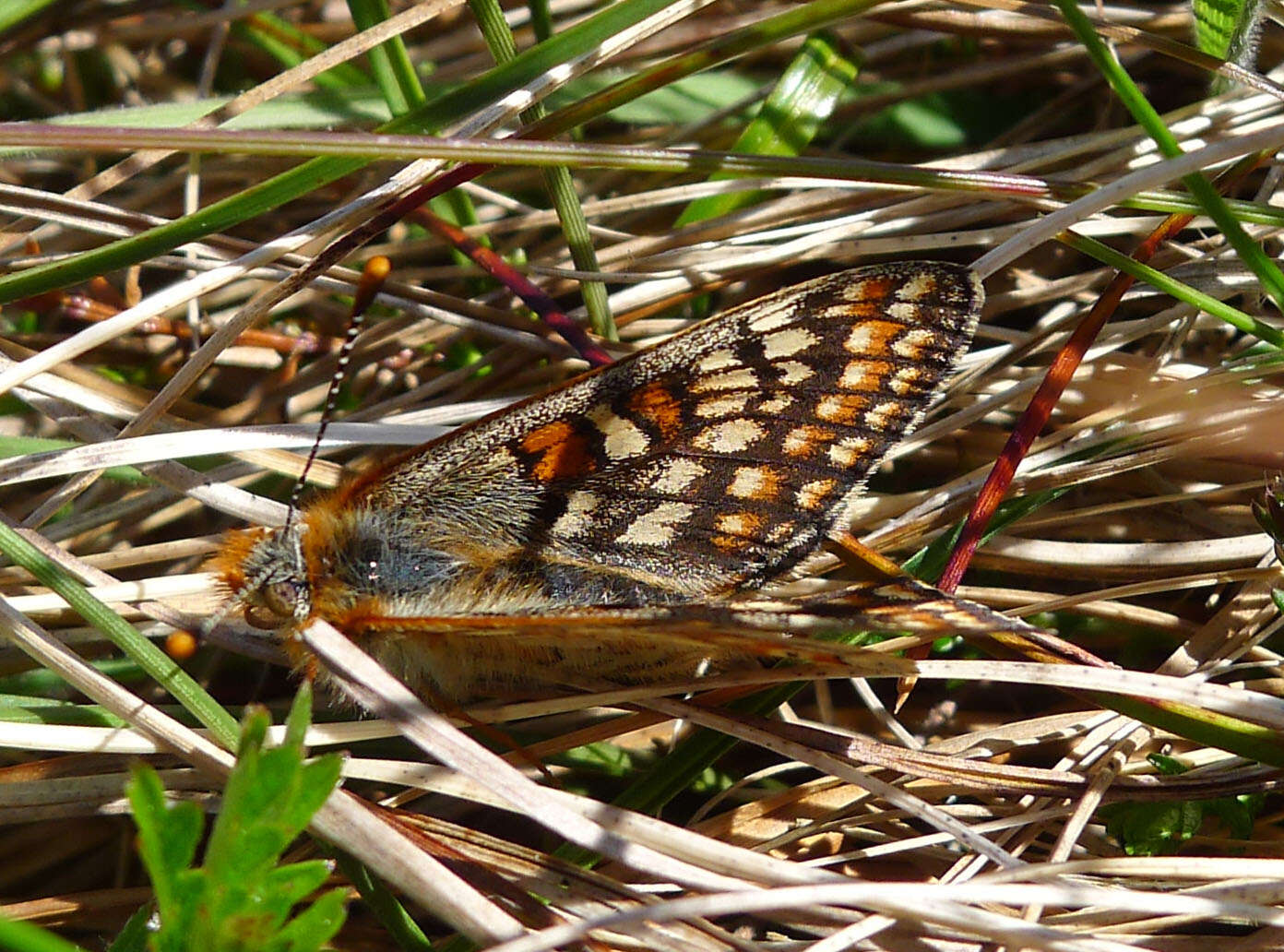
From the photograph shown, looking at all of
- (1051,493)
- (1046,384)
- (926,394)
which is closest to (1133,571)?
(1051,493)

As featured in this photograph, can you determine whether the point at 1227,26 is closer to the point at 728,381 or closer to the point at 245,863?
the point at 728,381

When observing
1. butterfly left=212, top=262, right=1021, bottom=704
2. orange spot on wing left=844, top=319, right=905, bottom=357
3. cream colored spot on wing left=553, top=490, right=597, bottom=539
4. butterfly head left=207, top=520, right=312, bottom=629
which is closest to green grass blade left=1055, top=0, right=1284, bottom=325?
butterfly left=212, top=262, right=1021, bottom=704

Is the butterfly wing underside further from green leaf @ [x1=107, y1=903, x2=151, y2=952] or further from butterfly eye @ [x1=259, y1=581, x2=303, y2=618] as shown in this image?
green leaf @ [x1=107, y1=903, x2=151, y2=952]

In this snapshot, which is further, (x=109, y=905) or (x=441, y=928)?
(x=441, y=928)

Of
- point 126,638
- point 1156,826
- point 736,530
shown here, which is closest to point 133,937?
point 126,638

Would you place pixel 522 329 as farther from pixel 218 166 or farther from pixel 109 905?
pixel 109 905

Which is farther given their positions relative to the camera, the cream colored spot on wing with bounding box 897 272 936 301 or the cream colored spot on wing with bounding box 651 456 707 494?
the cream colored spot on wing with bounding box 651 456 707 494

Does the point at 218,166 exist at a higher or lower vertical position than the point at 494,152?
higher
